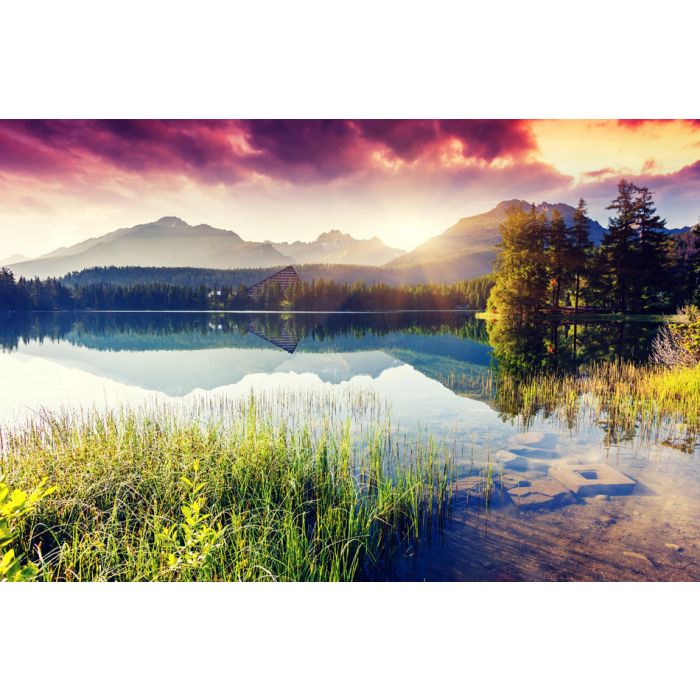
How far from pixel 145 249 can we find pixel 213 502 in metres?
20.5

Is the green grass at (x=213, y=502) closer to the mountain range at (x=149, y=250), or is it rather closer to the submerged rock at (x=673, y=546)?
the submerged rock at (x=673, y=546)

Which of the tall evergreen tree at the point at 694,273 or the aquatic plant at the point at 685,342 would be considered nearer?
the aquatic plant at the point at 685,342

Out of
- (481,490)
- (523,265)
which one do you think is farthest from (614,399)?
(523,265)

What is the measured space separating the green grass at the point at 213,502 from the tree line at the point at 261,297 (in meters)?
18.0

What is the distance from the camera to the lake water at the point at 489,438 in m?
3.21

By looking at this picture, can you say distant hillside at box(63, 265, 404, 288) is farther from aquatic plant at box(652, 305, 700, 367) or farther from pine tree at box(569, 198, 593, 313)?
aquatic plant at box(652, 305, 700, 367)

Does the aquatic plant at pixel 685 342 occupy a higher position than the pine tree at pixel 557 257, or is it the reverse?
the pine tree at pixel 557 257

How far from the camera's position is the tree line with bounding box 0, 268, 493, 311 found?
72.6 feet

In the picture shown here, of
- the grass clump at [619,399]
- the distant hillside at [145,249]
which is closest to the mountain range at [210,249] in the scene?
the distant hillside at [145,249]

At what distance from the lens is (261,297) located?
42.2 m

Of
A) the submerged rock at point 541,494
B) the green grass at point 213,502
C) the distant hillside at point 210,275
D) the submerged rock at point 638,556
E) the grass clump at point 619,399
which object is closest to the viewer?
the green grass at point 213,502

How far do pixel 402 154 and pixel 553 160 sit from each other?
94.2 inches

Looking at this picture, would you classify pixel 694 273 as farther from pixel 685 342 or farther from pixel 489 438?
pixel 489 438
